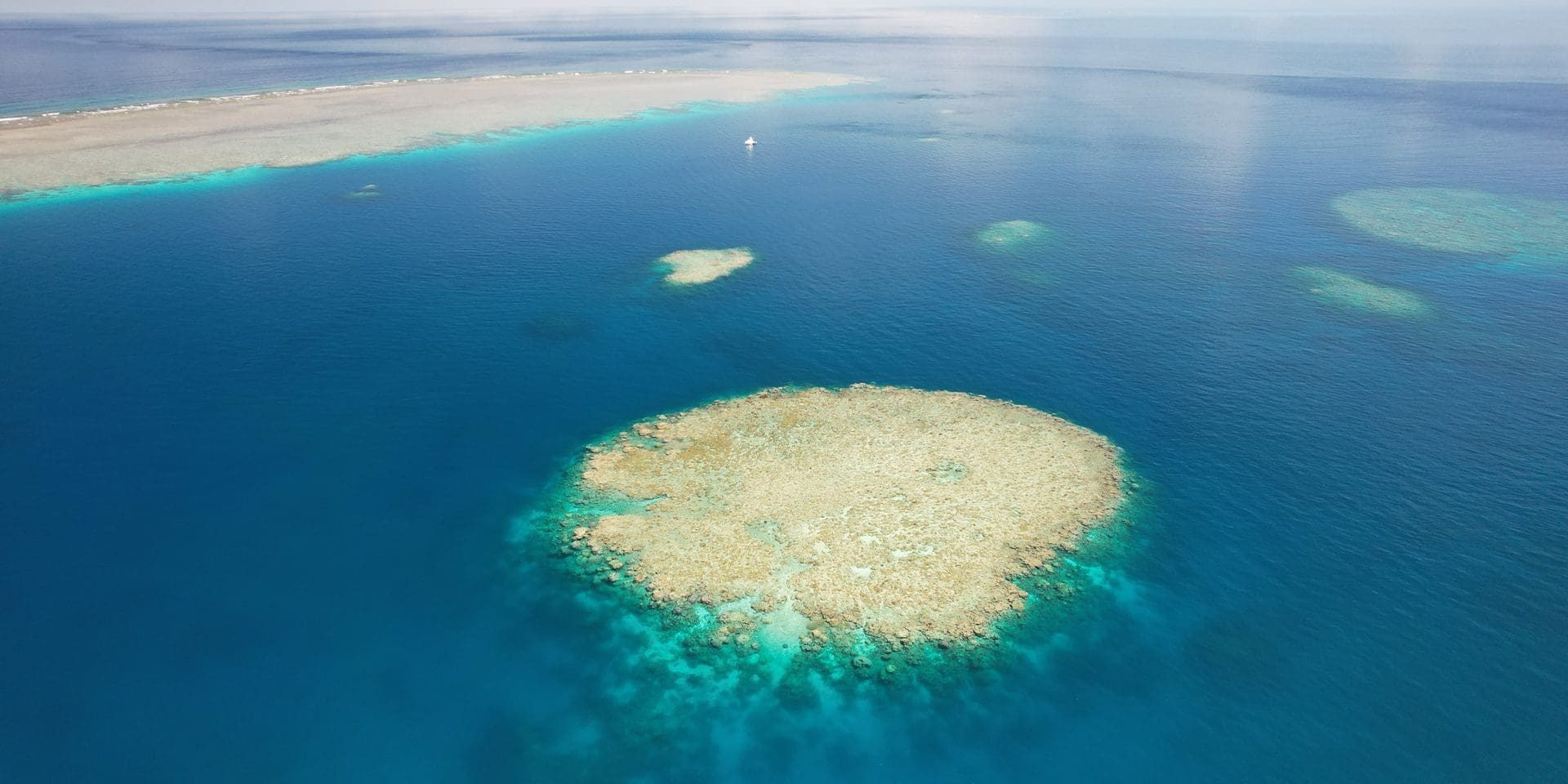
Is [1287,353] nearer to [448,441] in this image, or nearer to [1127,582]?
[1127,582]

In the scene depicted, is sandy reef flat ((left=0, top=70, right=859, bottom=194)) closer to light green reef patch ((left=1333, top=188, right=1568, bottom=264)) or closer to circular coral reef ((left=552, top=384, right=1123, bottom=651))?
circular coral reef ((left=552, top=384, right=1123, bottom=651))

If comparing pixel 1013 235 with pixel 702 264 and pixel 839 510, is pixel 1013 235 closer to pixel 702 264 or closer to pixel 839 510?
pixel 702 264

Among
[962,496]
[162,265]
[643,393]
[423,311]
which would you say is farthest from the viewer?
[162,265]

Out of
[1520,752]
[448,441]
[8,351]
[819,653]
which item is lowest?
[1520,752]

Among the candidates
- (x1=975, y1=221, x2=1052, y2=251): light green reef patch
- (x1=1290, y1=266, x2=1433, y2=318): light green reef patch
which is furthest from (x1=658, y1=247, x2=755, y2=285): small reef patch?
(x1=1290, y1=266, x2=1433, y2=318): light green reef patch

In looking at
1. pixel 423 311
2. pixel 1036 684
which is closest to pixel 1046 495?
pixel 1036 684

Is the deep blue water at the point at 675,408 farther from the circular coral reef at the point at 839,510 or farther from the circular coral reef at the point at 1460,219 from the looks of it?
the circular coral reef at the point at 1460,219
